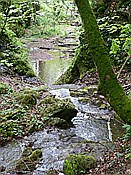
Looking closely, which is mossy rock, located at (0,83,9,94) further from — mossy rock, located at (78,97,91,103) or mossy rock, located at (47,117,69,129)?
mossy rock, located at (47,117,69,129)

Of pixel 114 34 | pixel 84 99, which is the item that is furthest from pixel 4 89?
pixel 114 34

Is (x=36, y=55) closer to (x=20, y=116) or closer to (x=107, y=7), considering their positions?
(x=107, y=7)

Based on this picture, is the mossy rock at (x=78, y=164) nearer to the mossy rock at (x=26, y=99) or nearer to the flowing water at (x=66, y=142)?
the flowing water at (x=66, y=142)

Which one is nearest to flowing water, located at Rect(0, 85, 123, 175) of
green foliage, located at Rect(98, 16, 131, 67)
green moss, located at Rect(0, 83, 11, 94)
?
green moss, located at Rect(0, 83, 11, 94)

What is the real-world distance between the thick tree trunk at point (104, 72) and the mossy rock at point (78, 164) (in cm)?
91

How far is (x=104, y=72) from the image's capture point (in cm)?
494

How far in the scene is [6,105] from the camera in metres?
7.89

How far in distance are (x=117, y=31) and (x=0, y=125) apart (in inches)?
252

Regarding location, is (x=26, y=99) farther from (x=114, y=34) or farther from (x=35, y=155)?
(x=114, y=34)

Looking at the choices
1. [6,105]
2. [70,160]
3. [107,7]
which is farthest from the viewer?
[107,7]

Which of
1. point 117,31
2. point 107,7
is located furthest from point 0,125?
point 107,7

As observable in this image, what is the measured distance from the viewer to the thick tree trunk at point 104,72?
16.0 ft

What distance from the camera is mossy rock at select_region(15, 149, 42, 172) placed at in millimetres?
5113

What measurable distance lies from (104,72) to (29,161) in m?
2.08
